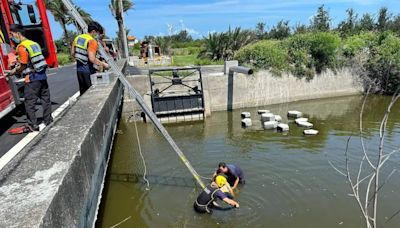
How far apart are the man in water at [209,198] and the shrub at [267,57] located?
37.2 ft

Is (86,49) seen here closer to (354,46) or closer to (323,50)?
(323,50)

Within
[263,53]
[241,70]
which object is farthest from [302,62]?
[241,70]

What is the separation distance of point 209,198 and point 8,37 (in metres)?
5.90

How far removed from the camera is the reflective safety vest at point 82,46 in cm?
653

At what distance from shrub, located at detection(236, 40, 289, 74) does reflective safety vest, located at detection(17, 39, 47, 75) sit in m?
12.3

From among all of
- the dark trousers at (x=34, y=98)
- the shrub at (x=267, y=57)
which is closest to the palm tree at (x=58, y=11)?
the shrub at (x=267, y=57)

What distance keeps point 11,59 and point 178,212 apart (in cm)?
492

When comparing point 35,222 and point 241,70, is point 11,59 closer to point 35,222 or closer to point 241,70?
point 35,222

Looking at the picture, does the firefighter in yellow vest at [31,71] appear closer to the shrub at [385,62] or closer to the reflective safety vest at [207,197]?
the reflective safety vest at [207,197]

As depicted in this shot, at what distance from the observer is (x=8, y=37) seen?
738 cm

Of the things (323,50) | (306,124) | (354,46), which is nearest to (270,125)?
(306,124)

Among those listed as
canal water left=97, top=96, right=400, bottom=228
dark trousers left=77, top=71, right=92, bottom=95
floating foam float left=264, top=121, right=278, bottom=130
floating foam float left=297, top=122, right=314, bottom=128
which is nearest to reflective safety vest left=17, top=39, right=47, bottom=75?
dark trousers left=77, top=71, right=92, bottom=95

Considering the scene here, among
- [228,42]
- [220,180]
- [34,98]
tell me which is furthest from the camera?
[228,42]

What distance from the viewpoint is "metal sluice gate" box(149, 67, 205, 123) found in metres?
13.7
